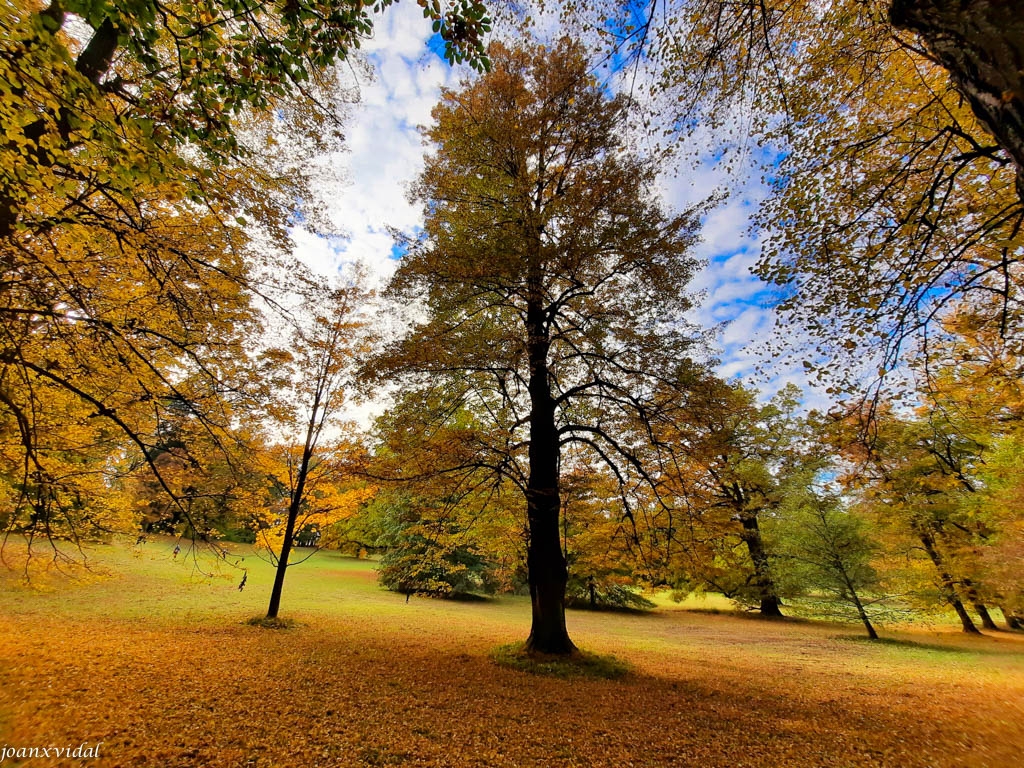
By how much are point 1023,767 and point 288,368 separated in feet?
44.4

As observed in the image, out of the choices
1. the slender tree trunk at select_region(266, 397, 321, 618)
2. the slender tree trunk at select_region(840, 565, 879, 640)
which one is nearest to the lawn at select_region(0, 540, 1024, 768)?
the slender tree trunk at select_region(266, 397, 321, 618)

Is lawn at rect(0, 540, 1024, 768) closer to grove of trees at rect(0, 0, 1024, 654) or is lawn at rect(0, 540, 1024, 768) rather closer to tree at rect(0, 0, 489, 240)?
grove of trees at rect(0, 0, 1024, 654)

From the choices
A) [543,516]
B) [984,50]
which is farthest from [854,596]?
[984,50]

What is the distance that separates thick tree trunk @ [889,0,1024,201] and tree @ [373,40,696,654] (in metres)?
4.30

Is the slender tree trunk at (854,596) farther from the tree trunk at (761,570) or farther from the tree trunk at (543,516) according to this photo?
the tree trunk at (543,516)

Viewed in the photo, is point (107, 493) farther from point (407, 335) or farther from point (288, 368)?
point (407, 335)

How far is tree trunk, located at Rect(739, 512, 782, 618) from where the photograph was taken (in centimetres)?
2008

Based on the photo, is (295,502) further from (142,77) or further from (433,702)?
(142,77)

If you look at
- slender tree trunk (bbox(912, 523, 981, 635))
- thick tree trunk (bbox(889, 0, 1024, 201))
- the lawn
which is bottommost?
the lawn

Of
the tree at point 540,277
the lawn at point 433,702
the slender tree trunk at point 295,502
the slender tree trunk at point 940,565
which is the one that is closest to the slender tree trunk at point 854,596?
the slender tree trunk at point 940,565

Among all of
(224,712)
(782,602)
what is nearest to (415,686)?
(224,712)

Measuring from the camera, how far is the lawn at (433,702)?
3898 millimetres

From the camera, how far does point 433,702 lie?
5.35 m

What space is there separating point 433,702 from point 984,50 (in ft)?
25.6
